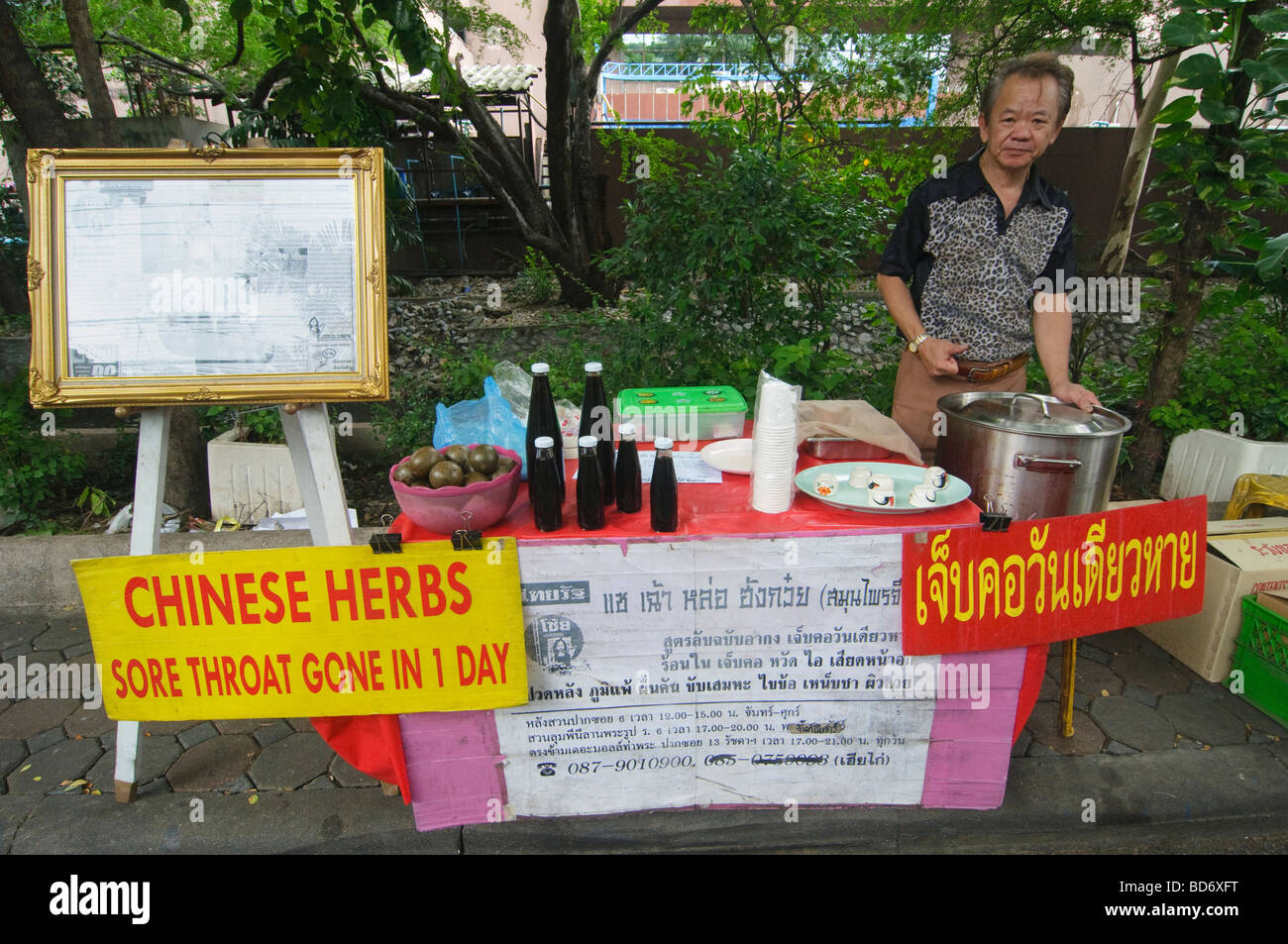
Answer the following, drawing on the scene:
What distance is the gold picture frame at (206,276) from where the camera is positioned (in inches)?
83.0

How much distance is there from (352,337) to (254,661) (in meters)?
1.01

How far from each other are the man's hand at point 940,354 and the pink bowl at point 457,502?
5.25 ft

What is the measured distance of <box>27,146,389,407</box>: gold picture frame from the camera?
211 centimetres

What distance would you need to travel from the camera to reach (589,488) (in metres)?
2.11

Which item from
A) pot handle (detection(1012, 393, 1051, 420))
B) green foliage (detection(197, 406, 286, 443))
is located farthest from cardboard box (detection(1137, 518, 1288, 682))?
green foliage (detection(197, 406, 286, 443))

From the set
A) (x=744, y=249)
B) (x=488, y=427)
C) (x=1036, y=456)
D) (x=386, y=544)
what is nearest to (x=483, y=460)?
(x=386, y=544)

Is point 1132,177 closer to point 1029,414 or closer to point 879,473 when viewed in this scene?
point 1029,414

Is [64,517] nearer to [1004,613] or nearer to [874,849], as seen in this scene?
[874,849]

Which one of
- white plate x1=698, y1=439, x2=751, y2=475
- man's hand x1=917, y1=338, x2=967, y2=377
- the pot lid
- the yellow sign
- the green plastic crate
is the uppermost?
man's hand x1=917, y1=338, x2=967, y2=377

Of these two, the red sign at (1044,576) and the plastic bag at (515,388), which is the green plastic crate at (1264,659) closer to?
the red sign at (1044,576)

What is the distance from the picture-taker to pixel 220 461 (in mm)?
4293

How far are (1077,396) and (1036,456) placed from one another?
1.52 ft

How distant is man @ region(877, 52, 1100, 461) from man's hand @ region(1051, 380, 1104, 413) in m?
0.01

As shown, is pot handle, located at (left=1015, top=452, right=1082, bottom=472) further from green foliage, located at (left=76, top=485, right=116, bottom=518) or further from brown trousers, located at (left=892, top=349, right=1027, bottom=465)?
green foliage, located at (left=76, top=485, right=116, bottom=518)
